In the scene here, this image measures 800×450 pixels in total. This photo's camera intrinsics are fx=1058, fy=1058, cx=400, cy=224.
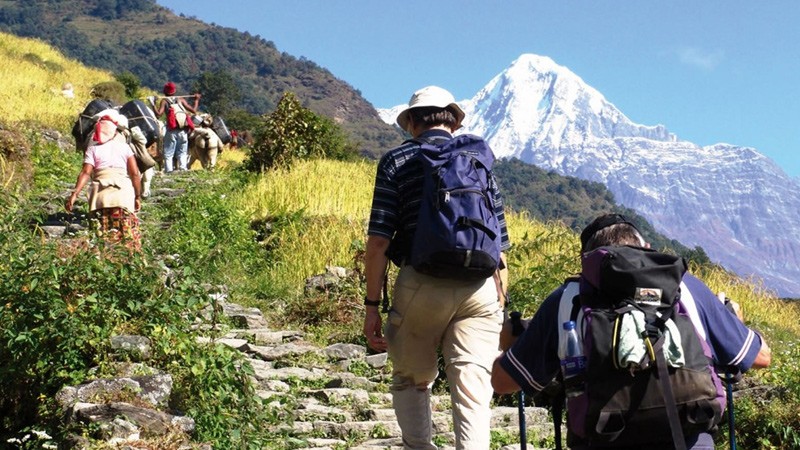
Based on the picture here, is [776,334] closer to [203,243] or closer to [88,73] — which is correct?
[203,243]

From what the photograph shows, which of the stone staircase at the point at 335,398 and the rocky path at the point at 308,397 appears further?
the stone staircase at the point at 335,398

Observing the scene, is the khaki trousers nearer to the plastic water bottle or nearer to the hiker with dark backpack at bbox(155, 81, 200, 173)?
the plastic water bottle

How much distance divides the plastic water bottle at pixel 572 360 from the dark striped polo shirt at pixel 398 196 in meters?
1.44

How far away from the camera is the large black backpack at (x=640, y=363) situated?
290cm

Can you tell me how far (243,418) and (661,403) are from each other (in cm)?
306

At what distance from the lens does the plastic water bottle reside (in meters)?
3.01

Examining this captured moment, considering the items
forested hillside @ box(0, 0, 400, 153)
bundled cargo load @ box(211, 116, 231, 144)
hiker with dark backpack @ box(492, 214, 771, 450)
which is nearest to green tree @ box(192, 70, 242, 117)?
bundled cargo load @ box(211, 116, 231, 144)

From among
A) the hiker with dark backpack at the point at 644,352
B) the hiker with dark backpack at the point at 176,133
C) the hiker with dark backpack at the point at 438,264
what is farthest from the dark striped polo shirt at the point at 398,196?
the hiker with dark backpack at the point at 176,133

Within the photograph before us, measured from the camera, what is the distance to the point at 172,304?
6309 millimetres

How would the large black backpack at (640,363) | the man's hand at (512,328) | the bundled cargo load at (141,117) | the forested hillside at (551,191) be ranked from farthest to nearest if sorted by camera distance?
the forested hillside at (551,191) → the bundled cargo load at (141,117) → the man's hand at (512,328) → the large black backpack at (640,363)

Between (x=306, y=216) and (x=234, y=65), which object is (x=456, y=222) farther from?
(x=234, y=65)

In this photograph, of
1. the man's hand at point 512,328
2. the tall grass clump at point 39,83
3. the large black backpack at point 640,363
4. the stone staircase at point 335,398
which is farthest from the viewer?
the tall grass clump at point 39,83

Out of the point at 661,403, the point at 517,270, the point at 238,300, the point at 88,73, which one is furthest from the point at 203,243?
the point at 88,73

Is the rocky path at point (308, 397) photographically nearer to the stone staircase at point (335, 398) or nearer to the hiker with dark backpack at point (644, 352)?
the stone staircase at point (335, 398)
